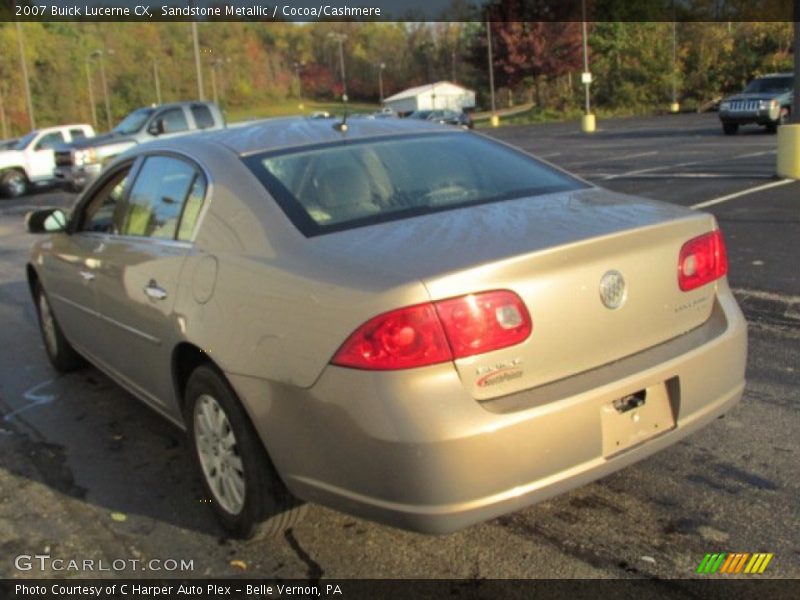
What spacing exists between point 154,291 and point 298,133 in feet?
3.21

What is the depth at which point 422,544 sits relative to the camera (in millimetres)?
3123

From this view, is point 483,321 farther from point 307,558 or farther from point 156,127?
point 156,127

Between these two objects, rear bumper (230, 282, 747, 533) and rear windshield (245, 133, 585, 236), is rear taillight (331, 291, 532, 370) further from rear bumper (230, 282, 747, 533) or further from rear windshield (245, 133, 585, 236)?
rear windshield (245, 133, 585, 236)

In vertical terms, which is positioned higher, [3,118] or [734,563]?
[3,118]

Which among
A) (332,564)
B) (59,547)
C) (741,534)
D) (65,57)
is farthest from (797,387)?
(65,57)

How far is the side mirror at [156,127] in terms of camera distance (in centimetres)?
1875

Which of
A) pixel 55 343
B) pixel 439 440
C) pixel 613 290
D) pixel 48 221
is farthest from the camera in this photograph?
pixel 55 343

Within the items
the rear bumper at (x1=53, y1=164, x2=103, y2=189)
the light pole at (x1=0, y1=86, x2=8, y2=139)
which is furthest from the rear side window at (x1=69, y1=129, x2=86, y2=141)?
the light pole at (x1=0, y1=86, x2=8, y2=139)

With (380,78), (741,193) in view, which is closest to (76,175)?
(741,193)

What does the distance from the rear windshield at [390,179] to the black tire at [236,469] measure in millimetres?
723

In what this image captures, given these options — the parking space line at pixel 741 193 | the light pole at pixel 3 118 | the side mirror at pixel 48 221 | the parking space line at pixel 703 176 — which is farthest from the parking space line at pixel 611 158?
the light pole at pixel 3 118

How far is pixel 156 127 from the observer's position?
61.9 feet

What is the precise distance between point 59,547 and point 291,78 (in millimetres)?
75304

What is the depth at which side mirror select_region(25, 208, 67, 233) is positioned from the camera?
5.02m
